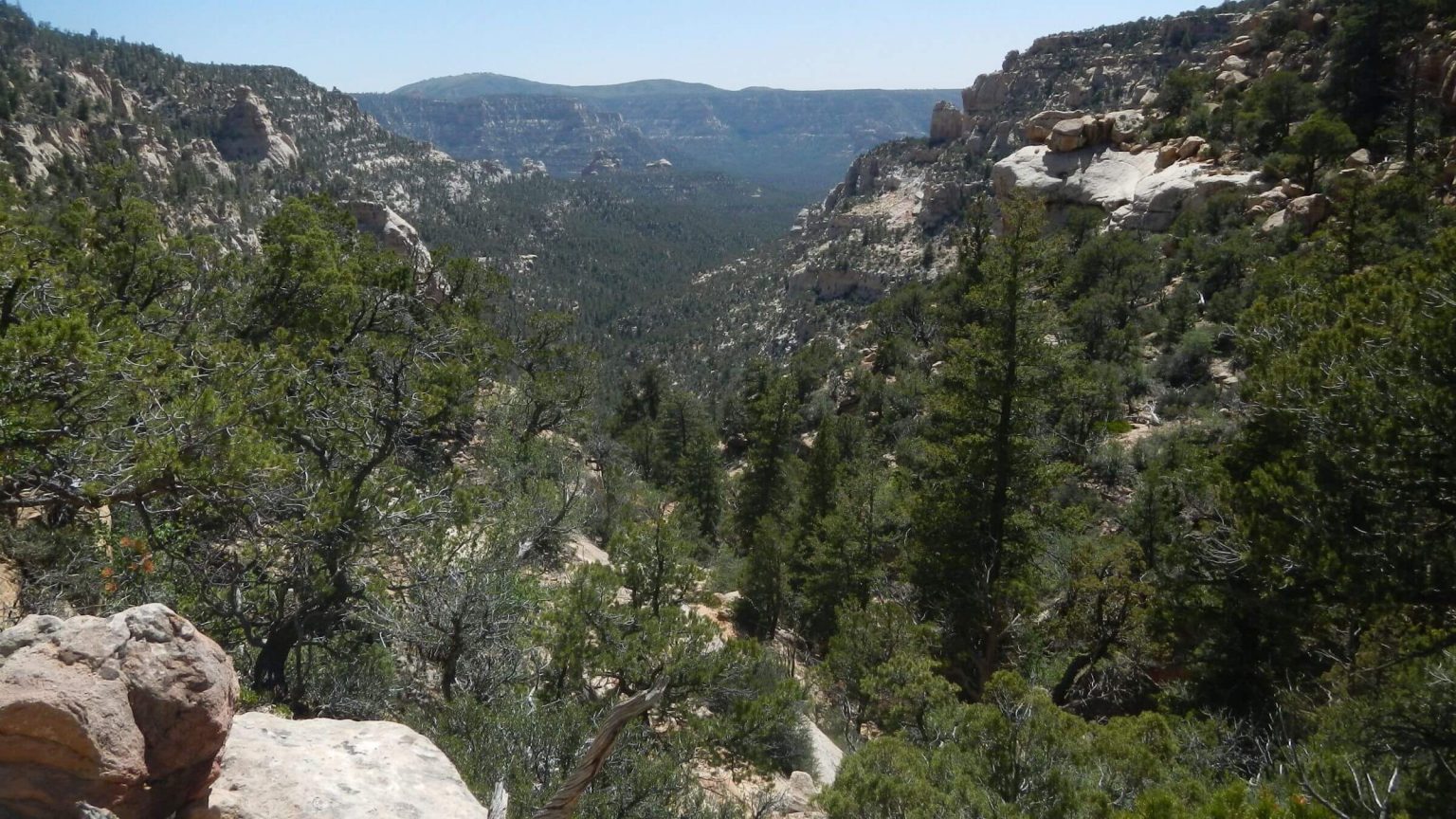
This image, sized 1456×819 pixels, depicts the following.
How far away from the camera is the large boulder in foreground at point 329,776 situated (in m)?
4.31

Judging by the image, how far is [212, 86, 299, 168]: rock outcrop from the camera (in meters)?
89.6

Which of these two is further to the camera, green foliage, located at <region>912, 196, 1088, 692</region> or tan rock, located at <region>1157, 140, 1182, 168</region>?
tan rock, located at <region>1157, 140, 1182, 168</region>

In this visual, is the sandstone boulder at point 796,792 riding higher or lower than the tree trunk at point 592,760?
lower

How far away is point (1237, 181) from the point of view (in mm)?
35750

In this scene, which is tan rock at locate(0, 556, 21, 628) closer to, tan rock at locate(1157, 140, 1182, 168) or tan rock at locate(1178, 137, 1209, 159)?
tan rock at locate(1178, 137, 1209, 159)

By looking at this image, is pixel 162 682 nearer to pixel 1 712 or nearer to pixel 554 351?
pixel 1 712

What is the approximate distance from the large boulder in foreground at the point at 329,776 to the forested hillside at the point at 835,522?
171 cm

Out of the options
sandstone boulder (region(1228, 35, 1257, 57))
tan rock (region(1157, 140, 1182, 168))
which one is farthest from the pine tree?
sandstone boulder (region(1228, 35, 1257, 57))

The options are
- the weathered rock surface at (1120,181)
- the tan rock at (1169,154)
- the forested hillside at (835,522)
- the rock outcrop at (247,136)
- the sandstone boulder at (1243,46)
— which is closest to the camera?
the forested hillside at (835,522)

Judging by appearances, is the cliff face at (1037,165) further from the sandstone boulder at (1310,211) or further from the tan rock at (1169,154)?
the sandstone boulder at (1310,211)

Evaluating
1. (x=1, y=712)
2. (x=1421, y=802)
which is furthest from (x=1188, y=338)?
(x=1, y=712)

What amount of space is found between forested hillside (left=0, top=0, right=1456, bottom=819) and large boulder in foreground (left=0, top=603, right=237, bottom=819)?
2.57 metres

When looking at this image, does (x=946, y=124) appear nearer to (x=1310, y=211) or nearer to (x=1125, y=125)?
(x=1125, y=125)

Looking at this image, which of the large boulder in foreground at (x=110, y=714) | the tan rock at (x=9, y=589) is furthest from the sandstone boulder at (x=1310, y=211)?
the tan rock at (x=9, y=589)
